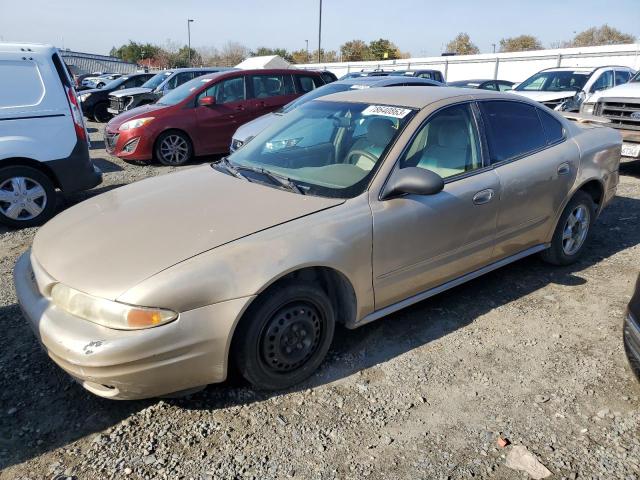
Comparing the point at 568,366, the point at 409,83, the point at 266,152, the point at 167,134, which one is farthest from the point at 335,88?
the point at 568,366

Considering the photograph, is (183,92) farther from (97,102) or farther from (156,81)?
(97,102)

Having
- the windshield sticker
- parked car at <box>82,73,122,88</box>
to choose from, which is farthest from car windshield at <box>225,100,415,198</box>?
parked car at <box>82,73,122,88</box>

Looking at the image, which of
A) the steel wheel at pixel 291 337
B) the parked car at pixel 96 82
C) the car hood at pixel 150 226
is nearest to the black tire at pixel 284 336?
the steel wheel at pixel 291 337

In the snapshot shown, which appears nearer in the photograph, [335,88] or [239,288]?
[239,288]

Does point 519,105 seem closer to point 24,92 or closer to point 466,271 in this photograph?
point 466,271

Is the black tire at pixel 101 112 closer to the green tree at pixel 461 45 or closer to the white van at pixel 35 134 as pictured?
the white van at pixel 35 134

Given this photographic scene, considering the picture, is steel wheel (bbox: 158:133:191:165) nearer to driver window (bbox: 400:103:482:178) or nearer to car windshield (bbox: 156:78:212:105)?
car windshield (bbox: 156:78:212:105)

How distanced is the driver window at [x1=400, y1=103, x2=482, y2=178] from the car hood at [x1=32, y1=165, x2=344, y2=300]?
764 mm

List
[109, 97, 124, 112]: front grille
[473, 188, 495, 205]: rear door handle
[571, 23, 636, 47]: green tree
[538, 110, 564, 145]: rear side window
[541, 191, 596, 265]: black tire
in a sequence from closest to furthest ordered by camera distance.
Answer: [473, 188, 495, 205]: rear door handle < [538, 110, 564, 145]: rear side window < [541, 191, 596, 265]: black tire < [109, 97, 124, 112]: front grille < [571, 23, 636, 47]: green tree

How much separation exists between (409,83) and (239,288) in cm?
701

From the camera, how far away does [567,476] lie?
236 cm

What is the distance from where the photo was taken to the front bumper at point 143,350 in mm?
2312

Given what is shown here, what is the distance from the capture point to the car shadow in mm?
2613

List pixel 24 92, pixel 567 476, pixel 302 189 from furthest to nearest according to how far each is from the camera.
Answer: pixel 24 92
pixel 302 189
pixel 567 476
